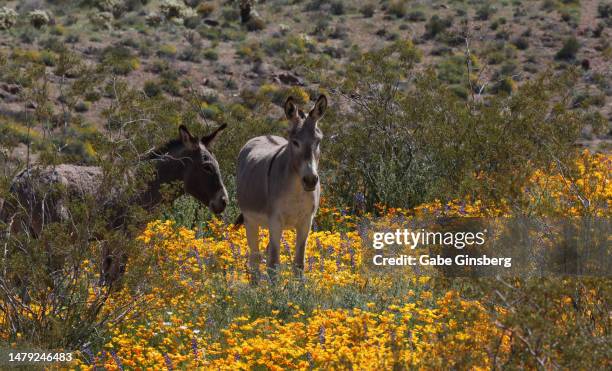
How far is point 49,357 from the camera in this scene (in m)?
8.97

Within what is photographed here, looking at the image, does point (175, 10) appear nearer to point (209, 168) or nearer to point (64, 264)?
point (209, 168)

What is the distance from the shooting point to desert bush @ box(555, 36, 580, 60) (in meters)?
53.5

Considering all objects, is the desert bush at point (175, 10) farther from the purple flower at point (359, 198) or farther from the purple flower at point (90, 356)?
the purple flower at point (90, 356)

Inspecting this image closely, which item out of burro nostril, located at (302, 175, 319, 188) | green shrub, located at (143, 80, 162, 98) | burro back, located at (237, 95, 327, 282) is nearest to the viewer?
burro nostril, located at (302, 175, 319, 188)

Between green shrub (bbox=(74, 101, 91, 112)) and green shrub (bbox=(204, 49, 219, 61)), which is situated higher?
green shrub (bbox=(74, 101, 91, 112))

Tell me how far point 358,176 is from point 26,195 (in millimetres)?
8014

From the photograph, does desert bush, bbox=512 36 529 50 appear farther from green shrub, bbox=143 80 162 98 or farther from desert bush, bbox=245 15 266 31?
green shrub, bbox=143 80 162 98

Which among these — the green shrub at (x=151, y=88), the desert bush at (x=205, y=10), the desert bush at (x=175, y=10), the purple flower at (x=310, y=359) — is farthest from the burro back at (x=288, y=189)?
the desert bush at (x=205, y=10)

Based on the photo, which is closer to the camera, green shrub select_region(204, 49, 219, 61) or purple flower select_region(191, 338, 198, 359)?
purple flower select_region(191, 338, 198, 359)

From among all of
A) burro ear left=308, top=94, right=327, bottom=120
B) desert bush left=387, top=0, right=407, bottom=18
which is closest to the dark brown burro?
burro ear left=308, top=94, right=327, bottom=120

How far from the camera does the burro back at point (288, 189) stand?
1214cm

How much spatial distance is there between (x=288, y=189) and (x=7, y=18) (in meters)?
47.0

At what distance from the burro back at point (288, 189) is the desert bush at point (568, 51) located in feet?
140

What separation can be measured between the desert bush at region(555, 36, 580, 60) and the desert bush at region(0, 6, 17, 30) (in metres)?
28.6
